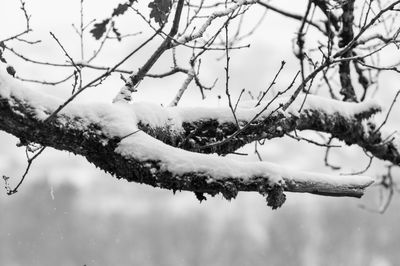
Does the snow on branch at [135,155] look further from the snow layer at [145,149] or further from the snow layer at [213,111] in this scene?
the snow layer at [213,111]

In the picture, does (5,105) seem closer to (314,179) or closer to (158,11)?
(158,11)

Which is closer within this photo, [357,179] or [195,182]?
[195,182]

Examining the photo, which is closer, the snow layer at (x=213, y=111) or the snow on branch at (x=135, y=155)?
the snow on branch at (x=135, y=155)

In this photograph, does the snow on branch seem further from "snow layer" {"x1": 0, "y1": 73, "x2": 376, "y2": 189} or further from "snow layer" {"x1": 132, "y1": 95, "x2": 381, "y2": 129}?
"snow layer" {"x1": 132, "y1": 95, "x2": 381, "y2": 129}

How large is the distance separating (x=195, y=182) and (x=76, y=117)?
701 mm

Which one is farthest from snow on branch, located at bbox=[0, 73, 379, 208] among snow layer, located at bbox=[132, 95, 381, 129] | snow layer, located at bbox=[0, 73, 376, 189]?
snow layer, located at bbox=[132, 95, 381, 129]

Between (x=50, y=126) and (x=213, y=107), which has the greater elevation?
(x=213, y=107)

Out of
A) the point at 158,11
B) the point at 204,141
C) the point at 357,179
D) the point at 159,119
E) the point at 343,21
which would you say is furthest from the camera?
the point at 343,21

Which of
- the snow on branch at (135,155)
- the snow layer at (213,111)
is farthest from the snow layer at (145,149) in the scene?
the snow layer at (213,111)

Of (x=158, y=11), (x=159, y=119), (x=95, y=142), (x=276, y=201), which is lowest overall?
(x=276, y=201)

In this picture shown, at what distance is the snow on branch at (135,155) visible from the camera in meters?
2.48

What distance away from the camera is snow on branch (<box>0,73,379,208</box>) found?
248cm

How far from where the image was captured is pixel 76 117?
264cm

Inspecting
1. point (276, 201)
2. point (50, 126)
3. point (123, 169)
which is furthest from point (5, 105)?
point (276, 201)
